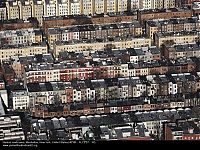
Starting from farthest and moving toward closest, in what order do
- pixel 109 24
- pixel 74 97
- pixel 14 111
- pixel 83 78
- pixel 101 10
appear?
pixel 101 10, pixel 109 24, pixel 83 78, pixel 74 97, pixel 14 111

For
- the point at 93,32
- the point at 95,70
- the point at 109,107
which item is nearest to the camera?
the point at 109,107

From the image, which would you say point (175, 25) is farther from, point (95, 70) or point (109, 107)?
point (109, 107)

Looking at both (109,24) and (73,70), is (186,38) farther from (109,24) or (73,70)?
(73,70)

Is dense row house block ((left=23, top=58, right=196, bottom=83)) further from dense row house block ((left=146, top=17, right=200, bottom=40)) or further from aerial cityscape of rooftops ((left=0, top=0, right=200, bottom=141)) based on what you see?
dense row house block ((left=146, top=17, right=200, bottom=40))

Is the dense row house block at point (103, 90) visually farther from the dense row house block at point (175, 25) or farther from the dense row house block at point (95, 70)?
the dense row house block at point (175, 25)

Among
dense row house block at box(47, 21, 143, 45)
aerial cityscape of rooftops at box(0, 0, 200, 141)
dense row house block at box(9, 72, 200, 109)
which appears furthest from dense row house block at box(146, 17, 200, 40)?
dense row house block at box(9, 72, 200, 109)

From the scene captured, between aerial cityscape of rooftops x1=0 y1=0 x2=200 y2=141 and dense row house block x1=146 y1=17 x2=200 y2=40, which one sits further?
dense row house block x1=146 y1=17 x2=200 y2=40

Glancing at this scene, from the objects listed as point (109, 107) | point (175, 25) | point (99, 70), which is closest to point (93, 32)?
point (175, 25)

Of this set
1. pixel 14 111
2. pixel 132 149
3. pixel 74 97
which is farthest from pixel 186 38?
pixel 132 149
